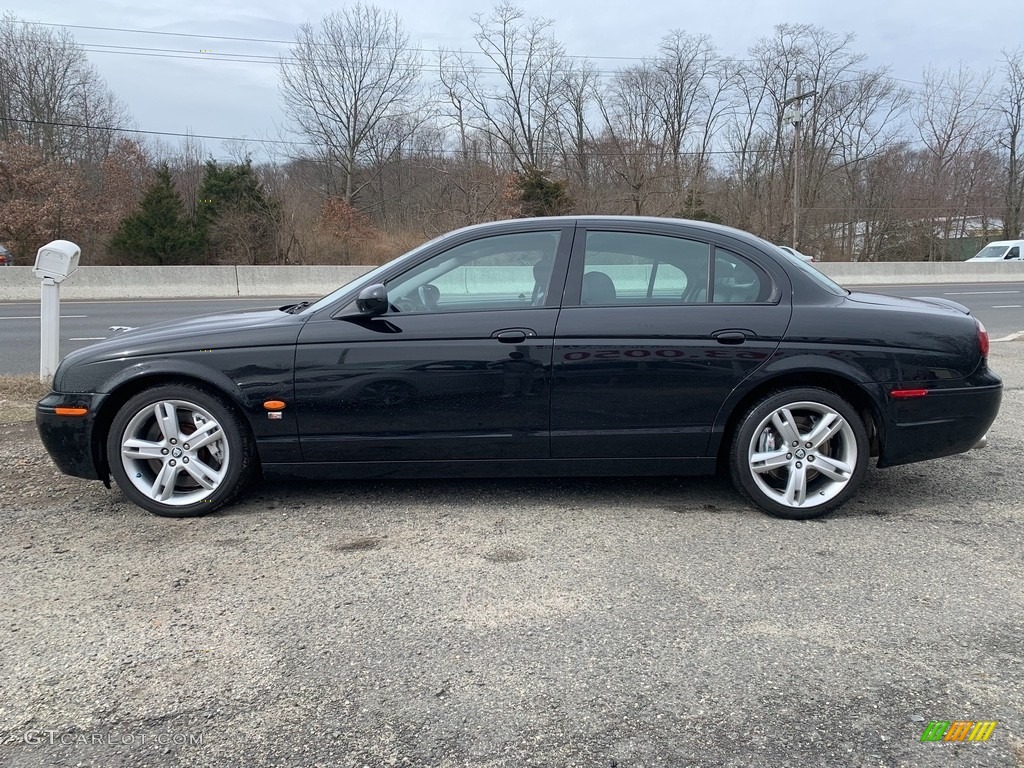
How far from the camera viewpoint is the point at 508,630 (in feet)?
9.16

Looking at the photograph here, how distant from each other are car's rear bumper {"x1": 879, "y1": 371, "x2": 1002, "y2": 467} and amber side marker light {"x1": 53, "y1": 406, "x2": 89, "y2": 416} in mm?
4170

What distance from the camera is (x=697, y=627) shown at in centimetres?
280

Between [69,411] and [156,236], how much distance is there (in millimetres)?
25161

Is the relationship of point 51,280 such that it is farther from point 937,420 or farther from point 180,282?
point 180,282

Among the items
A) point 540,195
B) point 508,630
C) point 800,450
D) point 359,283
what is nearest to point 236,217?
point 540,195

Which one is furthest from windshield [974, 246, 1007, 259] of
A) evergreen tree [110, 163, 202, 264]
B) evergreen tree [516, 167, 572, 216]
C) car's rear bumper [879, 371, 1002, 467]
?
car's rear bumper [879, 371, 1002, 467]

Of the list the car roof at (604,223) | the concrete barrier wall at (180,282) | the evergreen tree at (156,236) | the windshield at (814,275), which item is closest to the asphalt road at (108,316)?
the concrete barrier wall at (180,282)

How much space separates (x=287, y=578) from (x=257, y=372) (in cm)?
113

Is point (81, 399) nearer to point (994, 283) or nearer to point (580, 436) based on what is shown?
point (580, 436)

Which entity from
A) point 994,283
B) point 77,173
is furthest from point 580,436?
point 77,173

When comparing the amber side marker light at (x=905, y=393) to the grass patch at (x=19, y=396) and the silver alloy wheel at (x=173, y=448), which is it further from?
the grass patch at (x=19, y=396)

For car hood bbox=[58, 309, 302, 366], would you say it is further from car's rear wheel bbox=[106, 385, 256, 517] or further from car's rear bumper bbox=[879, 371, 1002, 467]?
car's rear bumper bbox=[879, 371, 1002, 467]

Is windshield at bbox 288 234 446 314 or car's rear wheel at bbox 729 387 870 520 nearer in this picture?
car's rear wheel at bbox 729 387 870 520

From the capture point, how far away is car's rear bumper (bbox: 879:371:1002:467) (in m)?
3.88
